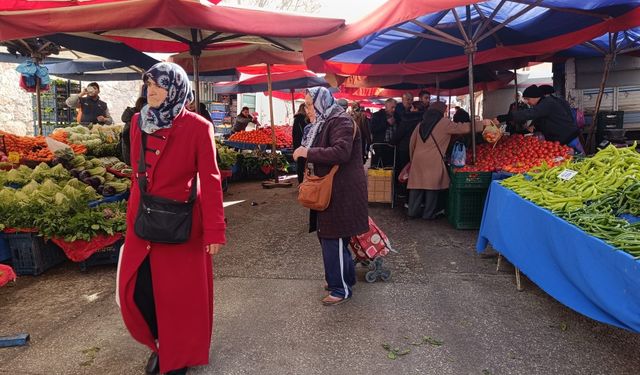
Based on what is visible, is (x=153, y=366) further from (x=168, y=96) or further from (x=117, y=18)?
(x=117, y=18)

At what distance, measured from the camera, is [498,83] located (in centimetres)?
1252

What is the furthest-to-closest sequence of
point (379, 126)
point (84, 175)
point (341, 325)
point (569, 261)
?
1. point (379, 126)
2. point (84, 175)
3. point (341, 325)
4. point (569, 261)

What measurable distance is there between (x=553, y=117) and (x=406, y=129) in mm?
2273

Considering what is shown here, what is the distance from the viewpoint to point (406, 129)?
7.72m

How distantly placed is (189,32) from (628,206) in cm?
601

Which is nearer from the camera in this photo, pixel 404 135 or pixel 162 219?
pixel 162 219

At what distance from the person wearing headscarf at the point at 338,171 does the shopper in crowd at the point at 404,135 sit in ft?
13.5

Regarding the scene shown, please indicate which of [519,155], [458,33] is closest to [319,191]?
[519,155]

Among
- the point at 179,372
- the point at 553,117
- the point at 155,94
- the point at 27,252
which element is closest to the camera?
the point at 155,94

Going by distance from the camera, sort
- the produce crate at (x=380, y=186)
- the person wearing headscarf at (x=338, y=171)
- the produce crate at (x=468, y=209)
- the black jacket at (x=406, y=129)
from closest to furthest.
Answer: the person wearing headscarf at (x=338, y=171) < the produce crate at (x=468, y=209) < the black jacket at (x=406, y=129) < the produce crate at (x=380, y=186)

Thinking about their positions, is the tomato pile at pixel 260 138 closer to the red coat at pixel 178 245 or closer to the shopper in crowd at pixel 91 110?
the shopper in crowd at pixel 91 110

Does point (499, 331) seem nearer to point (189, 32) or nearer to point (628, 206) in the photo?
point (628, 206)

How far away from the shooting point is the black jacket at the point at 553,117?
238 inches

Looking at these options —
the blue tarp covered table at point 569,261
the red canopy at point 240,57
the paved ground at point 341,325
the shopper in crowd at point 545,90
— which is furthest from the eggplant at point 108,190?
the shopper in crowd at point 545,90
